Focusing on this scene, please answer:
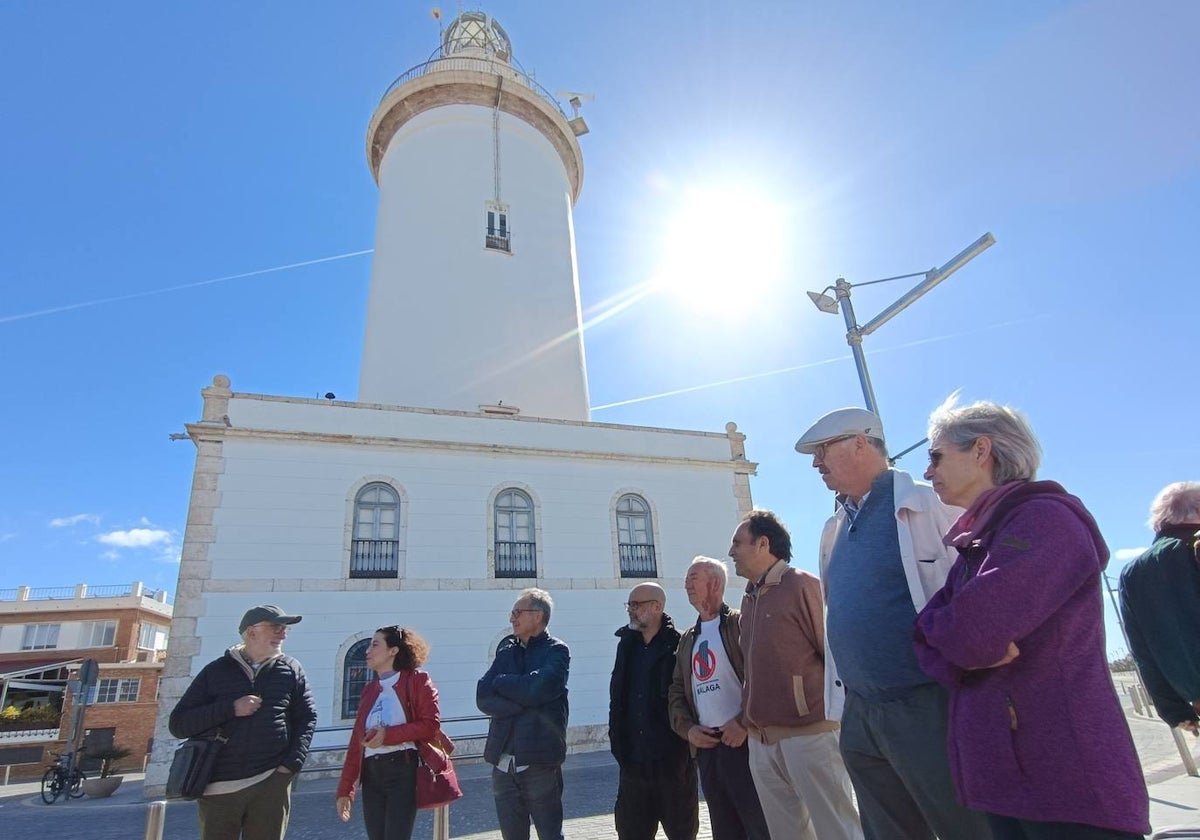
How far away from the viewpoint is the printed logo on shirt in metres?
3.74

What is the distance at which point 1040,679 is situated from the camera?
174 cm

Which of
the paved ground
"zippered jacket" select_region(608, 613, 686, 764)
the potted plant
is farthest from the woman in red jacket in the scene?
the potted plant

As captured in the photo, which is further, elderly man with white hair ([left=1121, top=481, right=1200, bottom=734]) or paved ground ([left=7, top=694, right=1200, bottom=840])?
paved ground ([left=7, top=694, right=1200, bottom=840])

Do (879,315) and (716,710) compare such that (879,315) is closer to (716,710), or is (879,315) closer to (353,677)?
(716,710)

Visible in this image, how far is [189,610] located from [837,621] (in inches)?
437

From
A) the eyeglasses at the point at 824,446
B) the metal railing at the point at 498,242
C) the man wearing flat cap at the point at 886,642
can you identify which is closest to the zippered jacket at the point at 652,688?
the man wearing flat cap at the point at 886,642

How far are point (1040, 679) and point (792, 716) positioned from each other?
5.11 feet

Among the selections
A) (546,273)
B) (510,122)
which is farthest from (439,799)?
(510,122)

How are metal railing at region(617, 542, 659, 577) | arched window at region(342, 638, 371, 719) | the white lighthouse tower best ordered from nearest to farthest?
arched window at region(342, 638, 371, 719), metal railing at region(617, 542, 659, 577), the white lighthouse tower

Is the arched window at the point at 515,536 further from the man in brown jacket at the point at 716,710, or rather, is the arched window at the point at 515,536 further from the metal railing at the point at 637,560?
the man in brown jacket at the point at 716,710

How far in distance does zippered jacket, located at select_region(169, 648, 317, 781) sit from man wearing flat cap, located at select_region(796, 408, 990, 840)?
289 centimetres

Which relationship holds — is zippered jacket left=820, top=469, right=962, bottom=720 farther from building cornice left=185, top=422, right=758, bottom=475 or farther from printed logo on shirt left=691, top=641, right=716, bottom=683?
building cornice left=185, top=422, right=758, bottom=475

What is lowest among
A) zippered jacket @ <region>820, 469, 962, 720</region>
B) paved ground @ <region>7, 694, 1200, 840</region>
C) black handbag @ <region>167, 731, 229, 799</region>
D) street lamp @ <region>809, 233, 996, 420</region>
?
paved ground @ <region>7, 694, 1200, 840</region>

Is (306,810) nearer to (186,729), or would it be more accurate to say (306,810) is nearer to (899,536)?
(186,729)
